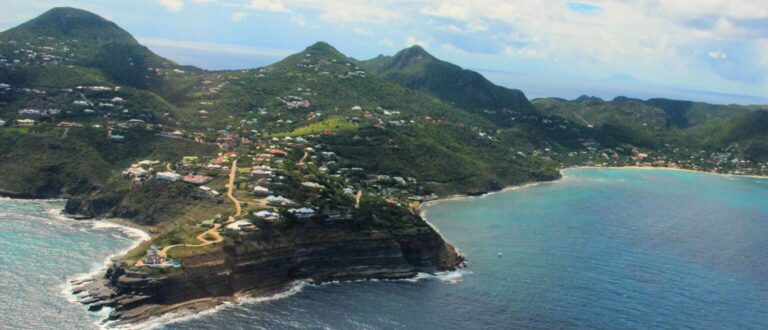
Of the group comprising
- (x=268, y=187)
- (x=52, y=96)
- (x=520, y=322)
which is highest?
(x=52, y=96)

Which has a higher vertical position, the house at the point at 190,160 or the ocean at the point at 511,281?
the house at the point at 190,160

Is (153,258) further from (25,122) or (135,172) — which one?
(25,122)

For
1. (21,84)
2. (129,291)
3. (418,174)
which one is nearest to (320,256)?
(129,291)

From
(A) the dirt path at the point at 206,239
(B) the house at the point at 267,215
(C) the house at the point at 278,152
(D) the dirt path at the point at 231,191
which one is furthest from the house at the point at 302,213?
(C) the house at the point at 278,152

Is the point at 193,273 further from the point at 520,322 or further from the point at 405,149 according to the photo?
the point at 405,149

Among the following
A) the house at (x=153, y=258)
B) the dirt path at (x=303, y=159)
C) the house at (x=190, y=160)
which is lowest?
the house at (x=153, y=258)

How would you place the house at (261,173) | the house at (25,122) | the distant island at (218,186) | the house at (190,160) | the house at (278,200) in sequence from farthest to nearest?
1. the house at (25,122)
2. the house at (190,160)
3. the house at (261,173)
4. the house at (278,200)
5. the distant island at (218,186)

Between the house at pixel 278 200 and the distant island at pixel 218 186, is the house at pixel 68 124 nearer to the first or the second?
the distant island at pixel 218 186
